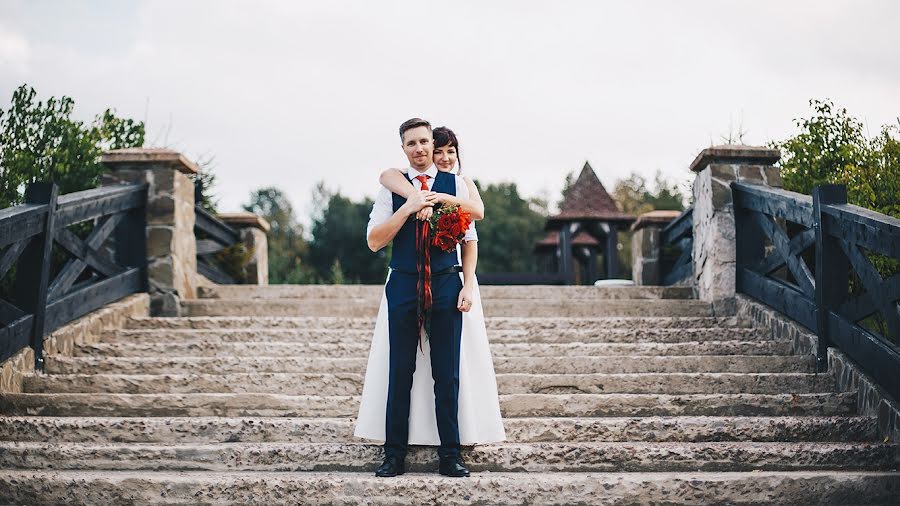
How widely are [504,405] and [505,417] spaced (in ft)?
0.22

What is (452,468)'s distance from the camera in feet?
12.1

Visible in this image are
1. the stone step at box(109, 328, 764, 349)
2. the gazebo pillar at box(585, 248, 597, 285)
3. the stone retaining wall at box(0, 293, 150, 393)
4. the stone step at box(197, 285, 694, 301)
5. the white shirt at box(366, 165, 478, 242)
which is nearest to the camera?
the white shirt at box(366, 165, 478, 242)

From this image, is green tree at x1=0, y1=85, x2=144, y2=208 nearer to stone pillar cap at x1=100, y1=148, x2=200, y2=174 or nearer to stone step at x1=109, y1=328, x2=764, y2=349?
stone pillar cap at x1=100, y1=148, x2=200, y2=174

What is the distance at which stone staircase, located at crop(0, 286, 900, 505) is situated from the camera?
143 inches

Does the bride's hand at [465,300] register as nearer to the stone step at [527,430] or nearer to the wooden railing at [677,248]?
the stone step at [527,430]

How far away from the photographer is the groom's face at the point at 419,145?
3.79 metres

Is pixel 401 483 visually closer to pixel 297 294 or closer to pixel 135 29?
pixel 297 294

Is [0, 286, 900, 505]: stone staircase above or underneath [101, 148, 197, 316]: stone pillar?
underneath

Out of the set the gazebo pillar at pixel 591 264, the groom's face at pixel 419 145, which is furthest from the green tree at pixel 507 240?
the groom's face at pixel 419 145

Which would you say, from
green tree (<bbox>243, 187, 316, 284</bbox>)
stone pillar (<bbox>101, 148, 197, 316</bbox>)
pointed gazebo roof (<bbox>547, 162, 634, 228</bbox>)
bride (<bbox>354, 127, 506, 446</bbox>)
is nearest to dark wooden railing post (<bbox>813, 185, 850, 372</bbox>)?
bride (<bbox>354, 127, 506, 446</bbox>)

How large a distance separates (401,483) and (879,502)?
1.98 meters

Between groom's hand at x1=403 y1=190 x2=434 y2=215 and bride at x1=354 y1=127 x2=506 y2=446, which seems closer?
groom's hand at x1=403 y1=190 x2=434 y2=215

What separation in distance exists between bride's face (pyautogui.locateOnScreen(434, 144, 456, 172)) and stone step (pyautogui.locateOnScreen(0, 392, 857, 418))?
1275 millimetres

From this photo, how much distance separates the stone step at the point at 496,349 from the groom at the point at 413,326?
1.55m
